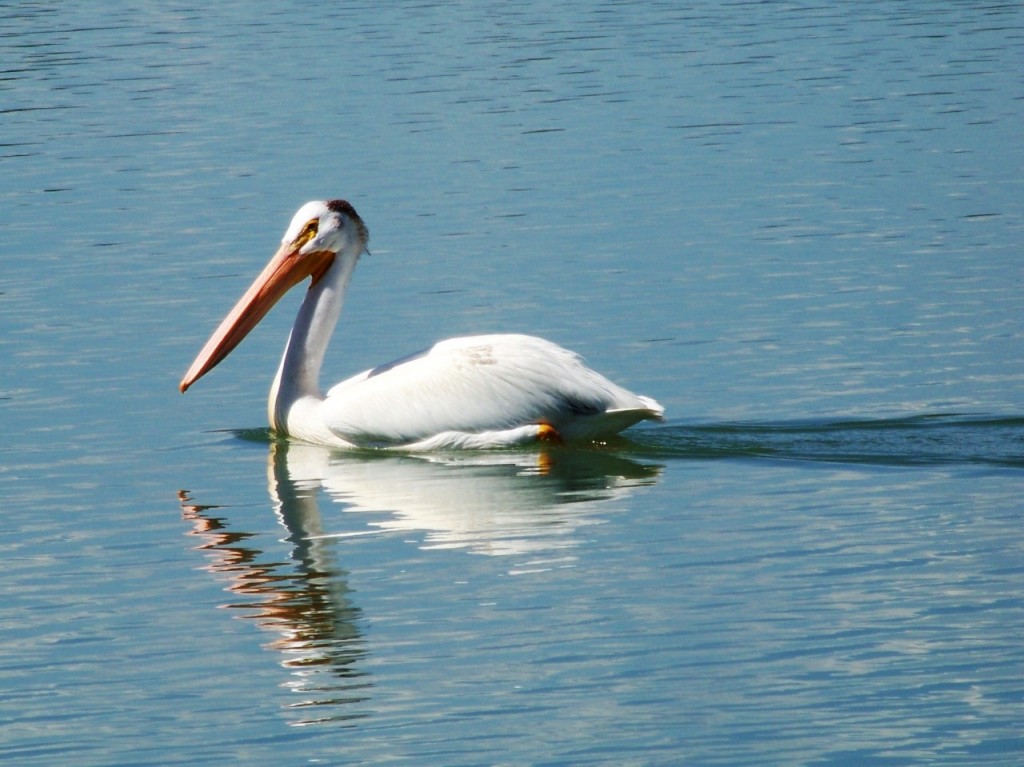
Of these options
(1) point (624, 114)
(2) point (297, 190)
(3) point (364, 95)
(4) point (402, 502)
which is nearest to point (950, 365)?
(4) point (402, 502)

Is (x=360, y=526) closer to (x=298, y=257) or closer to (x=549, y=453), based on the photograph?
(x=549, y=453)

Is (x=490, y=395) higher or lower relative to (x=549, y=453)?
higher

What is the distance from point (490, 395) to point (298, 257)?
1.33 meters

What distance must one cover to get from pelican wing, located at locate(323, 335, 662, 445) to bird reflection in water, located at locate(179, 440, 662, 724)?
0.44ft

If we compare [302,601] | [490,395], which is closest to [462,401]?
[490,395]

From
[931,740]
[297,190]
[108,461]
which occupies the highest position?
[297,190]

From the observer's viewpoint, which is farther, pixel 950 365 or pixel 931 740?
pixel 950 365

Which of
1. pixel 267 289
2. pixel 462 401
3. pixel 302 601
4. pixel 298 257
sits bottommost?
pixel 302 601

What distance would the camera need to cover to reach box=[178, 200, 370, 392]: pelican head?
8.00 metres

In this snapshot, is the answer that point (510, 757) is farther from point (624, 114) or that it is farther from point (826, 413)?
point (624, 114)

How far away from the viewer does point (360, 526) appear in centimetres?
636

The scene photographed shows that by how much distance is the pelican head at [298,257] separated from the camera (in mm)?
8000

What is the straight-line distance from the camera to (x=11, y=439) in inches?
302

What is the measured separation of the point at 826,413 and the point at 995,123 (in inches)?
295
